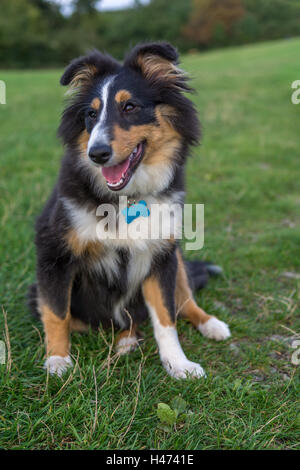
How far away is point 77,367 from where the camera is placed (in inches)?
102

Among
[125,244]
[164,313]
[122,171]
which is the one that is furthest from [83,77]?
[164,313]

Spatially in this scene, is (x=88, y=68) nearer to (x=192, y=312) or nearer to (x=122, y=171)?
(x=122, y=171)

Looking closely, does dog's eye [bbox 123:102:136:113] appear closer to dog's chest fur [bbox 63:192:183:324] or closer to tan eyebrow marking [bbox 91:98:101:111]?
tan eyebrow marking [bbox 91:98:101:111]

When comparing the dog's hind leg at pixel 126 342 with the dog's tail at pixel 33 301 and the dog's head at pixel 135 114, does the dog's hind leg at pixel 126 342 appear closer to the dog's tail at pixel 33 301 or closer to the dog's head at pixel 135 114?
the dog's tail at pixel 33 301

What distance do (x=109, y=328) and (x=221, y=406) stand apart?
3.41 ft

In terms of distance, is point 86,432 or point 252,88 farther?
point 252,88

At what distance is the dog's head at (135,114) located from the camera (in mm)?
2703

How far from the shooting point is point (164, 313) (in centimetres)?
300

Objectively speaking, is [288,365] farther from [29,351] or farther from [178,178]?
[29,351]

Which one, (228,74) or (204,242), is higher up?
(228,74)

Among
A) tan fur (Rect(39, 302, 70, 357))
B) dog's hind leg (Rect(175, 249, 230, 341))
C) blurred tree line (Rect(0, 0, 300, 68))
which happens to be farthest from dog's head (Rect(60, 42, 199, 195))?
blurred tree line (Rect(0, 0, 300, 68))

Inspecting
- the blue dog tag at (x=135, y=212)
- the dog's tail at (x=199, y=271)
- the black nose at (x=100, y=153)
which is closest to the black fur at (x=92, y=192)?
the blue dog tag at (x=135, y=212)

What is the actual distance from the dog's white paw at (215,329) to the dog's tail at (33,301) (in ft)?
3.92

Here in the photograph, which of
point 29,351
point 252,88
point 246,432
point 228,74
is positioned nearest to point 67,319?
point 29,351
